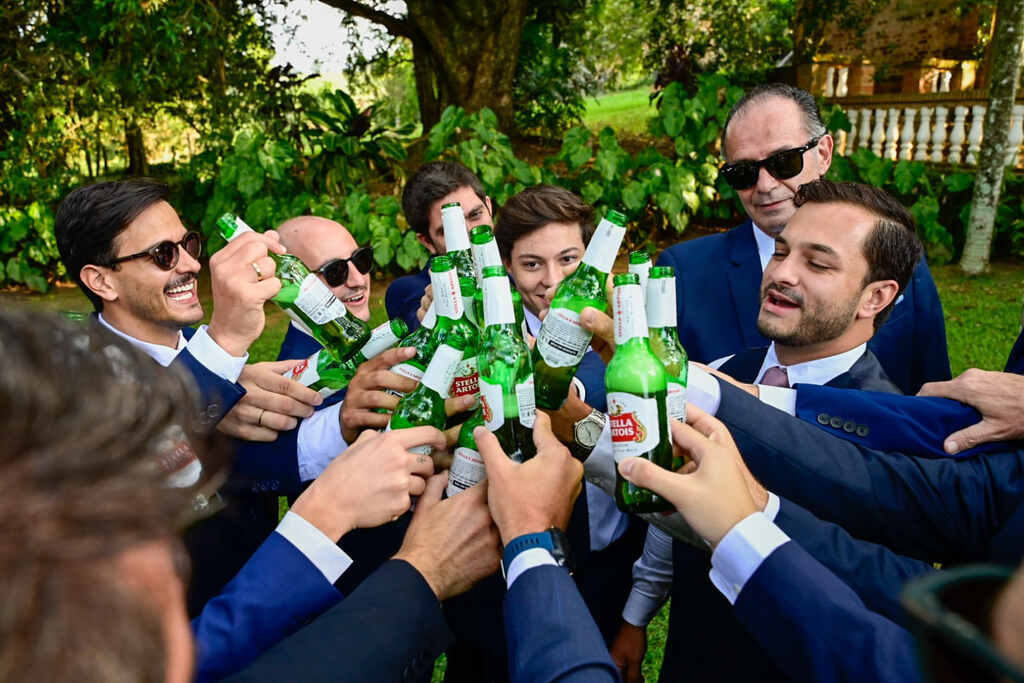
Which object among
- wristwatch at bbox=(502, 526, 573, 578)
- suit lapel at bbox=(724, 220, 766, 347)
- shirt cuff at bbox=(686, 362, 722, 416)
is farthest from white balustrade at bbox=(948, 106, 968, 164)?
wristwatch at bbox=(502, 526, 573, 578)

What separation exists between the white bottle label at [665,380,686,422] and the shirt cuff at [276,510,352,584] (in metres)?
0.84

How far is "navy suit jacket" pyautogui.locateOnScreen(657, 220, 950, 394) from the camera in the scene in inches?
130

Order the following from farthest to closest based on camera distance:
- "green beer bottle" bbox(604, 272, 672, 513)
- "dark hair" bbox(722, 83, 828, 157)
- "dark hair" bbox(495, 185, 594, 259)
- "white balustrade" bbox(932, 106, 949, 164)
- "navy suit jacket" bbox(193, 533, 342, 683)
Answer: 1. "white balustrade" bbox(932, 106, 949, 164)
2. "dark hair" bbox(722, 83, 828, 157)
3. "dark hair" bbox(495, 185, 594, 259)
4. "green beer bottle" bbox(604, 272, 672, 513)
5. "navy suit jacket" bbox(193, 533, 342, 683)

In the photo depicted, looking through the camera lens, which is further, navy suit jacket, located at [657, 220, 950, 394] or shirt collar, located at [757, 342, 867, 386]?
navy suit jacket, located at [657, 220, 950, 394]

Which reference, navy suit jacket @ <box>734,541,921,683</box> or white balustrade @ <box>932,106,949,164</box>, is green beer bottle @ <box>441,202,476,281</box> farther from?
white balustrade @ <box>932,106,949,164</box>

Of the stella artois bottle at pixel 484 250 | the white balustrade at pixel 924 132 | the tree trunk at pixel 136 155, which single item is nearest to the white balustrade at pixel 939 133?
the white balustrade at pixel 924 132

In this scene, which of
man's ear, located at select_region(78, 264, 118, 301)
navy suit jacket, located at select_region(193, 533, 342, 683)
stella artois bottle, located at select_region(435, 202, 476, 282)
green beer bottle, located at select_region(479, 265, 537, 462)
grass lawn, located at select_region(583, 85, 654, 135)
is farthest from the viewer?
grass lawn, located at select_region(583, 85, 654, 135)

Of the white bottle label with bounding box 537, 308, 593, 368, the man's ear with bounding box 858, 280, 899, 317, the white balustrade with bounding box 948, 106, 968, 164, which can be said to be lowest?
the white balustrade with bounding box 948, 106, 968, 164

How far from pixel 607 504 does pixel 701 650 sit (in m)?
0.68

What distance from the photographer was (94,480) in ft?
2.62

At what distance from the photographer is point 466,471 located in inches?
71.7

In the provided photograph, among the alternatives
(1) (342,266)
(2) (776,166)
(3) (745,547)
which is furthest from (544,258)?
(3) (745,547)

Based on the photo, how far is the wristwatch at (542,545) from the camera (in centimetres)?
156

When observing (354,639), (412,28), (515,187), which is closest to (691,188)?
(515,187)
